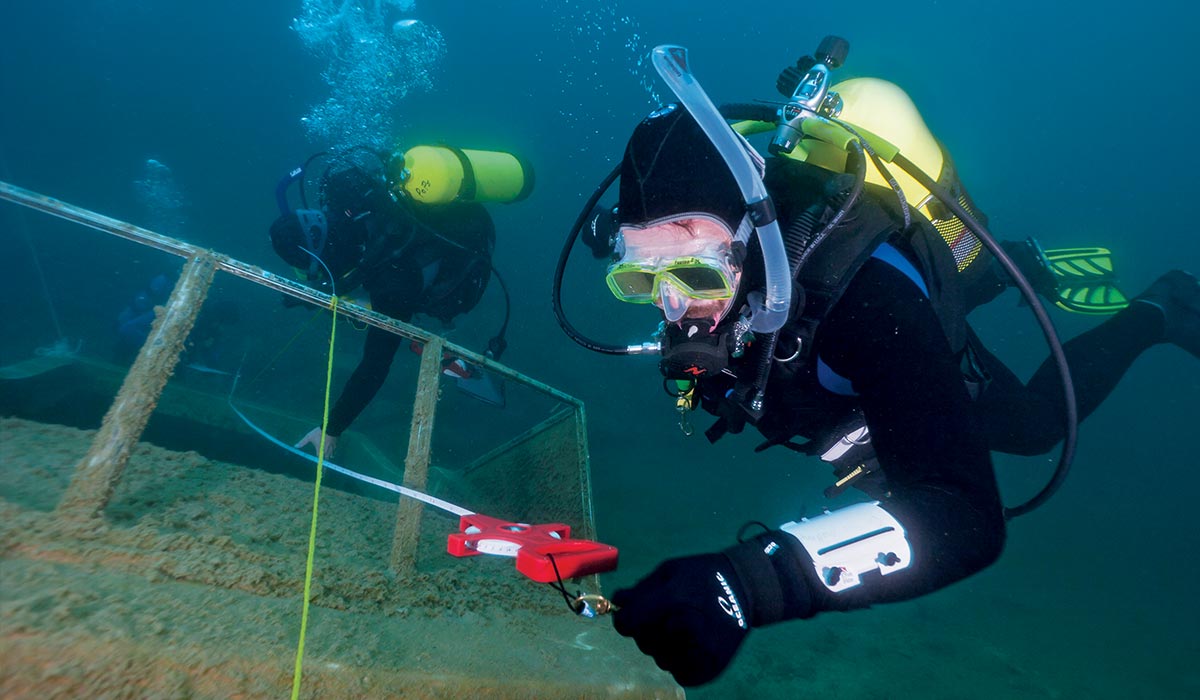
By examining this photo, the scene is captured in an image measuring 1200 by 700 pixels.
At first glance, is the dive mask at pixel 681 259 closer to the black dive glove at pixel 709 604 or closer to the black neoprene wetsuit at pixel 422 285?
the black dive glove at pixel 709 604

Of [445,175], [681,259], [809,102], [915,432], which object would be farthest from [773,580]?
[445,175]

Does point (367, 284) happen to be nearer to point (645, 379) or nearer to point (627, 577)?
point (627, 577)

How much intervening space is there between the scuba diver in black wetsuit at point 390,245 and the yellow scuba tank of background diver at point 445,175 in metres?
0.01

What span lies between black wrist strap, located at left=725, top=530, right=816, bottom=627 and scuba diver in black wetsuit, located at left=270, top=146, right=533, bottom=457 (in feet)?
12.1

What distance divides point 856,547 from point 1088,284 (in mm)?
4853

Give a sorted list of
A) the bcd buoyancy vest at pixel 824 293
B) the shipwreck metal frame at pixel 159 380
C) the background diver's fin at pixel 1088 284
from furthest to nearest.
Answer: the background diver's fin at pixel 1088 284, the bcd buoyancy vest at pixel 824 293, the shipwreck metal frame at pixel 159 380

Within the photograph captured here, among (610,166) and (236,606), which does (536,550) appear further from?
(610,166)

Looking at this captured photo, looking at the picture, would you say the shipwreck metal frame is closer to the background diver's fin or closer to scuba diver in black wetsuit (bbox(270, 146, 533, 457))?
scuba diver in black wetsuit (bbox(270, 146, 533, 457))

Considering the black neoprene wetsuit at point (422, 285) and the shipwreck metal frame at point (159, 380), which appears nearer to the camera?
the shipwreck metal frame at point (159, 380)

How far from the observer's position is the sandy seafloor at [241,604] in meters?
1.23

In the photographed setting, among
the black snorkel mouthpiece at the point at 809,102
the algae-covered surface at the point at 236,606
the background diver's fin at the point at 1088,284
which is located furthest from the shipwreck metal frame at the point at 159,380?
the background diver's fin at the point at 1088,284

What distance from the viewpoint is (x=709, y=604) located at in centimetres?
123

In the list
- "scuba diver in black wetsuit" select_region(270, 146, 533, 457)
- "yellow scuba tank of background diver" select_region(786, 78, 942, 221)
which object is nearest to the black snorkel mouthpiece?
"yellow scuba tank of background diver" select_region(786, 78, 942, 221)

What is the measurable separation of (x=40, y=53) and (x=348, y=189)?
165 ft
